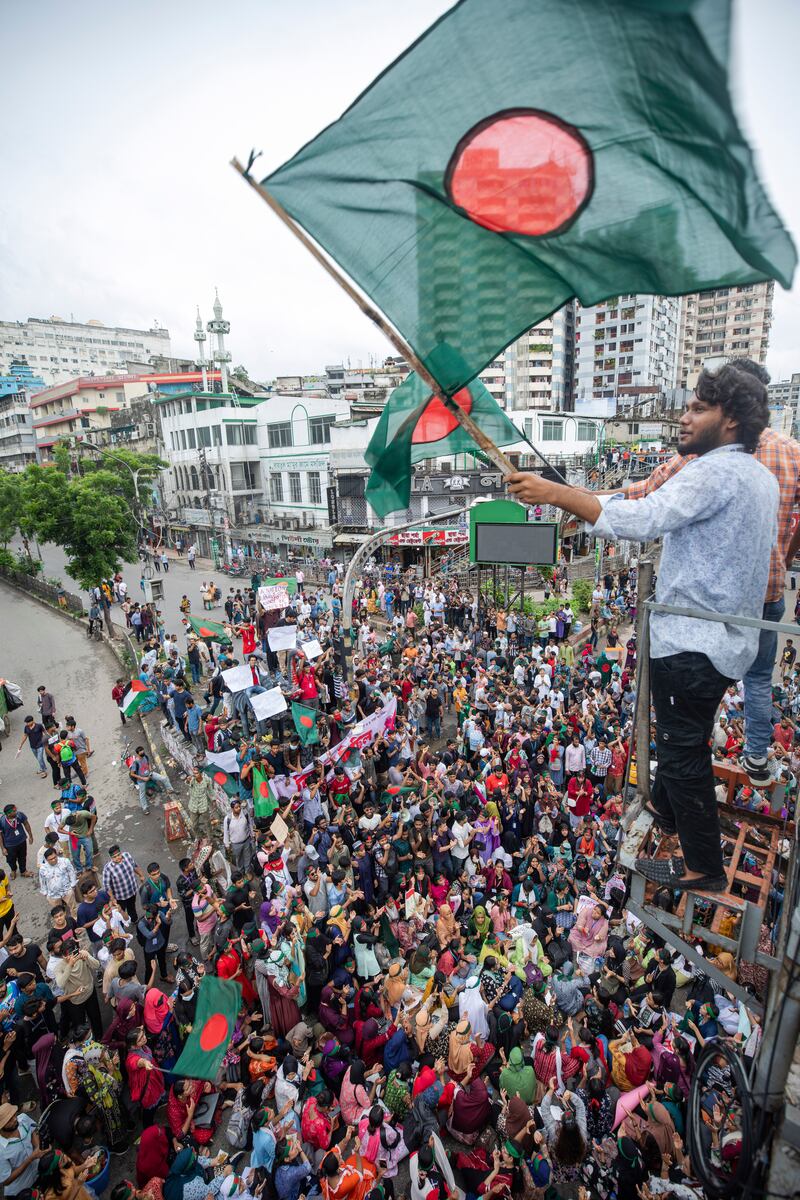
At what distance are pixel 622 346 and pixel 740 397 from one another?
67843mm

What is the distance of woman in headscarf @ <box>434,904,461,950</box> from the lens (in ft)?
25.1

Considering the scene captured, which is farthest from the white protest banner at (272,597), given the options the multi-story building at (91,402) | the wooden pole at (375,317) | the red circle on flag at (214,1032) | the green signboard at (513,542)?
the multi-story building at (91,402)

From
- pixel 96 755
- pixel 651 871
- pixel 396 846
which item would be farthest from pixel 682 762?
pixel 96 755

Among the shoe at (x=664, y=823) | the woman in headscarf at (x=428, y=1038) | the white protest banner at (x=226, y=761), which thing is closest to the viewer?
the shoe at (x=664, y=823)

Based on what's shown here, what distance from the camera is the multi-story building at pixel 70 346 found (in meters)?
83.8

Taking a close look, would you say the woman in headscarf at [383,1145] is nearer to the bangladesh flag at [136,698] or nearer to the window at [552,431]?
the bangladesh flag at [136,698]

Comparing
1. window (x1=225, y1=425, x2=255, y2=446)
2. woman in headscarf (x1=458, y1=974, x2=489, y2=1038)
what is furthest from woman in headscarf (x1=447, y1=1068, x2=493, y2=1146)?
window (x1=225, y1=425, x2=255, y2=446)

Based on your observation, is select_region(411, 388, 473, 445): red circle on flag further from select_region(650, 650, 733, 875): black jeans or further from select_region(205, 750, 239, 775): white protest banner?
select_region(205, 750, 239, 775): white protest banner

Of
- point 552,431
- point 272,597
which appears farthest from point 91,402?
point 272,597

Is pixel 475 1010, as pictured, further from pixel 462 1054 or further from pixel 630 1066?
pixel 630 1066

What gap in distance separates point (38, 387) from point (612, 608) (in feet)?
272

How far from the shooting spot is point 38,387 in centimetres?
7925

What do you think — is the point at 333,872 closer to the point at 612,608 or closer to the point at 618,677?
the point at 618,677

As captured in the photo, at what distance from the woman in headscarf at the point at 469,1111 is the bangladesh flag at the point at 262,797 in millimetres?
4755
